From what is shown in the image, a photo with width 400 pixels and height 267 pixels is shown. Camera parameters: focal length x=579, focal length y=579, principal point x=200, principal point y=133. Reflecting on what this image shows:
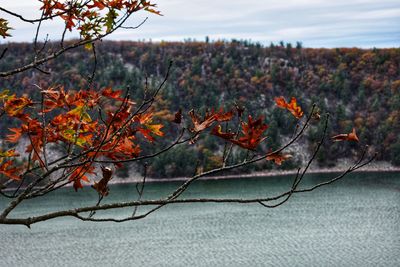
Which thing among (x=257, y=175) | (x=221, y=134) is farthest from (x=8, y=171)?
(x=257, y=175)

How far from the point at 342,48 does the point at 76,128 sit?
158471 mm

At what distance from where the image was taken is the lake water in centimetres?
4141

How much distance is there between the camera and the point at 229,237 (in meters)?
48.3

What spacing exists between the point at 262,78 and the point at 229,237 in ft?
320

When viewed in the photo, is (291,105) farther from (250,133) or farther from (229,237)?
(229,237)

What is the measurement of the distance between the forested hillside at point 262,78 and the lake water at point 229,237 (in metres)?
54.0

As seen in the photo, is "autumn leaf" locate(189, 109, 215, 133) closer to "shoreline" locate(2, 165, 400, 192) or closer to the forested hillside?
"shoreline" locate(2, 165, 400, 192)

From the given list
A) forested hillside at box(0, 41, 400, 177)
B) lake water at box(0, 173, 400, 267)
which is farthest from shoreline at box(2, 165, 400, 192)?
lake water at box(0, 173, 400, 267)

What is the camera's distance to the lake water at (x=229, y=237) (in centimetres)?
4141

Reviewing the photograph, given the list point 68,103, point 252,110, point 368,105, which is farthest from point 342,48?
point 68,103

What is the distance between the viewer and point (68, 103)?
4363 millimetres

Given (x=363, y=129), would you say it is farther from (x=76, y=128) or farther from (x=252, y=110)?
(x=76, y=128)

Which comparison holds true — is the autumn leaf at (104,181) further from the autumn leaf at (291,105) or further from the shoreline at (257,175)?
the shoreline at (257,175)

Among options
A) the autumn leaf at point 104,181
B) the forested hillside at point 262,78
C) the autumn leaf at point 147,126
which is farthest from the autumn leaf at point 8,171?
the forested hillside at point 262,78
